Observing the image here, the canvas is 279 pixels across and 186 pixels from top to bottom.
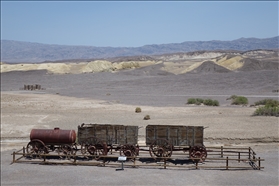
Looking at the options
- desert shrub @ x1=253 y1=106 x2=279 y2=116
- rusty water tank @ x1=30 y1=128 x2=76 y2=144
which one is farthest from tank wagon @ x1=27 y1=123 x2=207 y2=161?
desert shrub @ x1=253 y1=106 x2=279 y2=116

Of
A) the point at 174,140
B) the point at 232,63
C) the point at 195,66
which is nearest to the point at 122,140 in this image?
the point at 174,140

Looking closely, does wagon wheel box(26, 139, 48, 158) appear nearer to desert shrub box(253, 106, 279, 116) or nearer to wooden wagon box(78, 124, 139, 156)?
wooden wagon box(78, 124, 139, 156)

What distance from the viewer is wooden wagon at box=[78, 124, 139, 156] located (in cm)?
1750

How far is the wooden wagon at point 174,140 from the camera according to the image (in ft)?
55.8

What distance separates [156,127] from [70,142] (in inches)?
161

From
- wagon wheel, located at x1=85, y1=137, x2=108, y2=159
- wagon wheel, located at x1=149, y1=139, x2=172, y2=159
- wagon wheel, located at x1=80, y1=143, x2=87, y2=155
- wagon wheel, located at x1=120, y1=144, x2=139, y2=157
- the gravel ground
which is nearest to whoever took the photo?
the gravel ground

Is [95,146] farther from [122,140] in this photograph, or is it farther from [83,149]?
[122,140]

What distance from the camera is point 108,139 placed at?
17656mm

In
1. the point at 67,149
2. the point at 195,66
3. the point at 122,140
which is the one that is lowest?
the point at 67,149

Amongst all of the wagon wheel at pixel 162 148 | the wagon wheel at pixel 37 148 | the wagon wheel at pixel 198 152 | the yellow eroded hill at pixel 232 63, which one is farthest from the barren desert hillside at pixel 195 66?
the wagon wheel at pixel 37 148

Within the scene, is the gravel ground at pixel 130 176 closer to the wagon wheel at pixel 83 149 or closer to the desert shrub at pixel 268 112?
the wagon wheel at pixel 83 149

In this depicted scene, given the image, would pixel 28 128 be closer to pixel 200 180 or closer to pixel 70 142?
pixel 70 142

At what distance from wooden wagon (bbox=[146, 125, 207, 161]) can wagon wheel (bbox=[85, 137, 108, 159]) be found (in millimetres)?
2036

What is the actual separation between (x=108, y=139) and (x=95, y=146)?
0.70 meters
